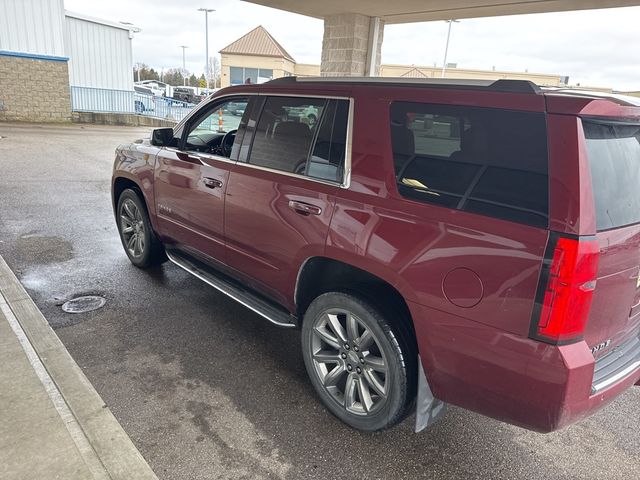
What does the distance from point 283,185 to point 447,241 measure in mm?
1274

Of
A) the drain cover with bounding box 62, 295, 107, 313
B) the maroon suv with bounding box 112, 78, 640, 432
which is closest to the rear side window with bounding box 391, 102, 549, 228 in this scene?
the maroon suv with bounding box 112, 78, 640, 432

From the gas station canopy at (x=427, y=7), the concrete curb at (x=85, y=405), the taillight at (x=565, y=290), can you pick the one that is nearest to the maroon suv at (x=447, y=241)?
the taillight at (x=565, y=290)

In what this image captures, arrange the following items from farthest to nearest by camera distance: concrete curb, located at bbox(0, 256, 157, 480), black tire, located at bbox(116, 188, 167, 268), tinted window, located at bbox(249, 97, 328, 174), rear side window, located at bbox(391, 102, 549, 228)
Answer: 1. black tire, located at bbox(116, 188, 167, 268)
2. tinted window, located at bbox(249, 97, 328, 174)
3. concrete curb, located at bbox(0, 256, 157, 480)
4. rear side window, located at bbox(391, 102, 549, 228)

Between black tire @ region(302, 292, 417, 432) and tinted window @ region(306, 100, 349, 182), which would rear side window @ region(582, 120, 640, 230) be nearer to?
black tire @ region(302, 292, 417, 432)

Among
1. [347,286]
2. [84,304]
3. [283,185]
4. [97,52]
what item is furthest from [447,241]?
[97,52]

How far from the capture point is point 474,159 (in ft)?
7.32

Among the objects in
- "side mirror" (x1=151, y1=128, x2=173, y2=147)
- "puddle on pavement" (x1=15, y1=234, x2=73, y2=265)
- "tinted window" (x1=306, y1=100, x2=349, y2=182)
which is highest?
"tinted window" (x1=306, y1=100, x2=349, y2=182)

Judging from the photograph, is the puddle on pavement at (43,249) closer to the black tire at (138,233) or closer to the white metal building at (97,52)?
the black tire at (138,233)

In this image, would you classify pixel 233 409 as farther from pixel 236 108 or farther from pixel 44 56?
pixel 44 56

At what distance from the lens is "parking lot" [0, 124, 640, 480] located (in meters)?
2.59

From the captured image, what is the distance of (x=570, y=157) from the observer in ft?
6.35

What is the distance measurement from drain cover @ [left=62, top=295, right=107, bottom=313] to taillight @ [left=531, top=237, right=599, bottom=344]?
3.60 meters

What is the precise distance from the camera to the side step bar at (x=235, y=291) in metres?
3.32

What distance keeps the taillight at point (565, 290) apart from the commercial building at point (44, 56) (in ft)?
70.6
